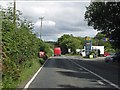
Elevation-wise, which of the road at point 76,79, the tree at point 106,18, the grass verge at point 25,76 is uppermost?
the tree at point 106,18

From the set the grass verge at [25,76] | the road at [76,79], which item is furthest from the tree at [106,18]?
the grass verge at [25,76]

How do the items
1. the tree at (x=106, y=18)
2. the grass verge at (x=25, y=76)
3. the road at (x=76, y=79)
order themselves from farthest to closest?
the tree at (x=106, y=18) → the grass verge at (x=25, y=76) → the road at (x=76, y=79)

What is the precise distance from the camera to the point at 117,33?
45.9 meters

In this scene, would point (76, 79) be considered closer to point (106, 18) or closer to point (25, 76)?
point (25, 76)

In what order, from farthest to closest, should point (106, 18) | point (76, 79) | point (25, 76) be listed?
1. point (106, 18)
2. point (25, 76)
3. point (76, 79)

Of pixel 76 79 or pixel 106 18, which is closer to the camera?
pixel 76 79

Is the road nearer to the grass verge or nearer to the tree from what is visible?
the grass verge

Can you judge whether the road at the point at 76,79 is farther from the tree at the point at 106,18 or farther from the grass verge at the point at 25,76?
the tree at the point at 106,18

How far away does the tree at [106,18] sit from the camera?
43719 mm

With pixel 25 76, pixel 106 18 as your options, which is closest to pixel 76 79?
pixel 25 76

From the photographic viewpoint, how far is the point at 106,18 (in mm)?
45094

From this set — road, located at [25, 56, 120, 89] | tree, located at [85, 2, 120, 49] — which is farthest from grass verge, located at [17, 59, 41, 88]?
tree, located at [85, 2, 120, 49]

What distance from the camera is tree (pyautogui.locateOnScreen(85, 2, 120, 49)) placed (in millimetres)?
43719

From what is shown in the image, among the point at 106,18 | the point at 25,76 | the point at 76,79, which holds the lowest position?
the point at 76,79
